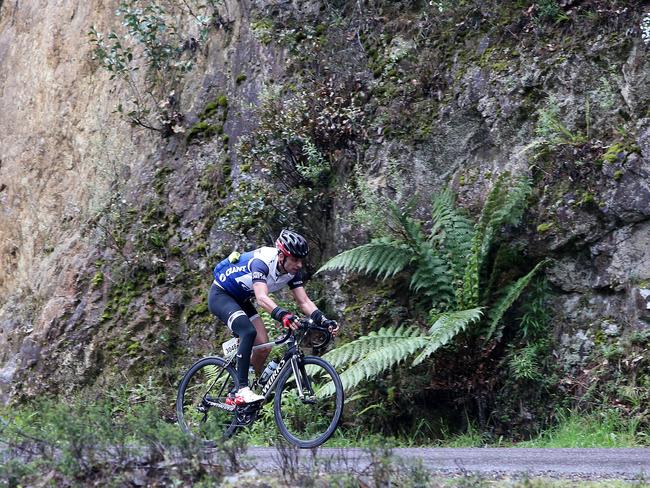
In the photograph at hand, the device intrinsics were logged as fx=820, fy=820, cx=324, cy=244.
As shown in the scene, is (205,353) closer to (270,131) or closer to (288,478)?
(270,131)

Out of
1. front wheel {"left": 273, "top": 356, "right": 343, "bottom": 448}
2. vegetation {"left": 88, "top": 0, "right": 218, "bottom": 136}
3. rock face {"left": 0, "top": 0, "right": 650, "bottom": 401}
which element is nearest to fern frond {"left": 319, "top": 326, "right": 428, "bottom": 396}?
front wheel {"left": 273, "top": 356, "right": 343, "bottom": 448}

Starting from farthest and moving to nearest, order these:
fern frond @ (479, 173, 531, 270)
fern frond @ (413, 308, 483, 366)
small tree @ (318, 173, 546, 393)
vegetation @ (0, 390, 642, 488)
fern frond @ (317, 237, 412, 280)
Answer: fern frond @ (317, 237, 412, 280) < fern frond @ (479, 173, 531, 270) < small tree @ (318, 173, 546, 393) < fern frond @ (413, 308, 483, 366) < vegetation @ (0, 390, 642, 488)

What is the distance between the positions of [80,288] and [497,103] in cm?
720

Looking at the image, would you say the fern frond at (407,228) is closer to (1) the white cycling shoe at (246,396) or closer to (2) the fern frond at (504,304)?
(2) the fern frond at (504,304)

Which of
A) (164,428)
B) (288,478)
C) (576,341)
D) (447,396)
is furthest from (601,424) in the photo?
(164,428)

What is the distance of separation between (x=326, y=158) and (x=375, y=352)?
367cm

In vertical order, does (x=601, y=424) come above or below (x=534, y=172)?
below

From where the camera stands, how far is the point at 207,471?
541cm

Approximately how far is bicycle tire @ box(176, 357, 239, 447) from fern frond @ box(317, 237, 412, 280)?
1.77m

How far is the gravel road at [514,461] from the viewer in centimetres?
579

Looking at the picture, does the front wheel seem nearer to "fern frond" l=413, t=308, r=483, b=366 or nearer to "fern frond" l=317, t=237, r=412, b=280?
"fern frond" l=413, t=308, r=483, b=366

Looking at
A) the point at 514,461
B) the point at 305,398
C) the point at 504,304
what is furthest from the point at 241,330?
the point at 514,461

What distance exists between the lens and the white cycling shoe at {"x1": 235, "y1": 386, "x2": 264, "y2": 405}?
814 centimetres

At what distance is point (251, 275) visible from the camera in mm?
8148
